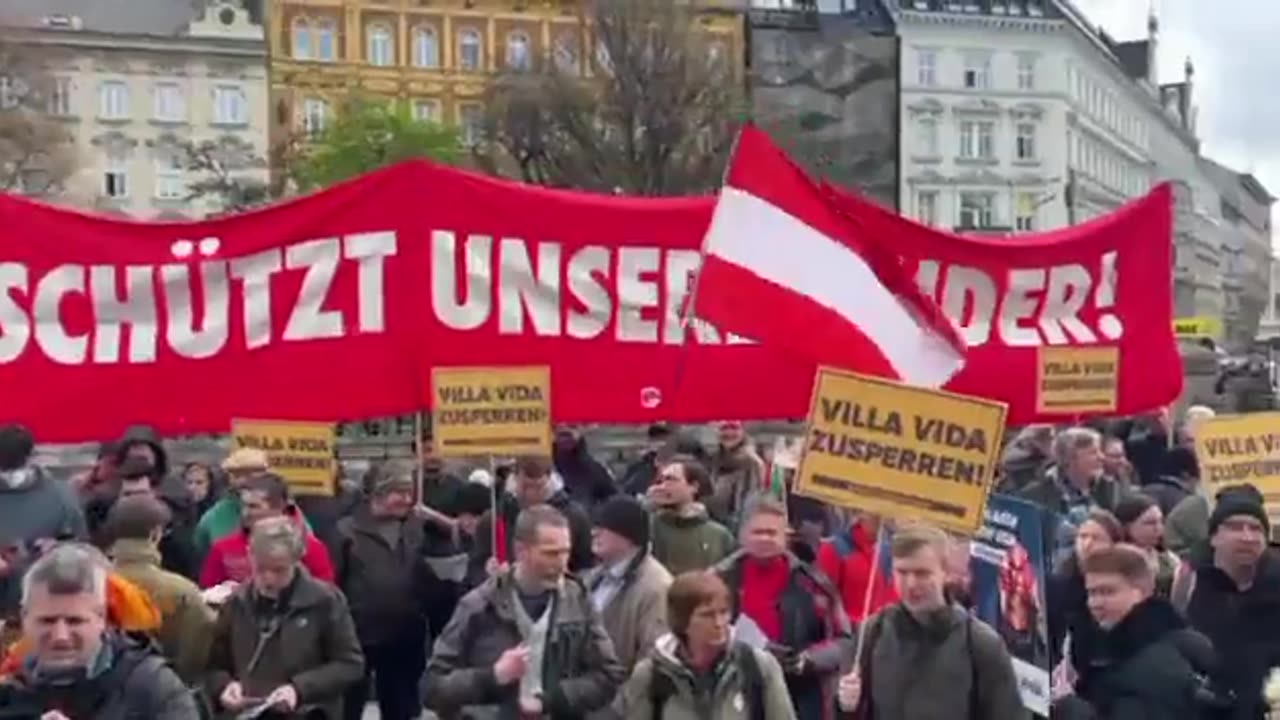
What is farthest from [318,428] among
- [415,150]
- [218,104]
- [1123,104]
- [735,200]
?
[1123,104]

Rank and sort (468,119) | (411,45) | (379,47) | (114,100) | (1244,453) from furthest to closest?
(411,45)
(379,47)
(468,119)
(114,100)
(1244,453)

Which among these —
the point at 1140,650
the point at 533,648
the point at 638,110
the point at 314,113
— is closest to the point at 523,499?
the point at 533,648

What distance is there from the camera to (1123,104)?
10600 centimetres

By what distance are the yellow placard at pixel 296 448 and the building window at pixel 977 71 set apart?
8147 centimetres

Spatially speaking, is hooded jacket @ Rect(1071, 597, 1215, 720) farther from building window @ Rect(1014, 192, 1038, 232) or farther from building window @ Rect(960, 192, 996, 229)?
building window @ Rect(1014, 192, 1038, 232)

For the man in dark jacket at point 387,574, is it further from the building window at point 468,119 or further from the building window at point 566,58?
the building window at point 468,119

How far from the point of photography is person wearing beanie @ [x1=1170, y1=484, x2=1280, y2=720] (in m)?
6.71

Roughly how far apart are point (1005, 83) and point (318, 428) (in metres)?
83.5

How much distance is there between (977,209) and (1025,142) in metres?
4.40

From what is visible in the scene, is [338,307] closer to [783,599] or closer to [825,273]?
[825,273]

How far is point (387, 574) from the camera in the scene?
30.6ft

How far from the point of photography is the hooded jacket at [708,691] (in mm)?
5473

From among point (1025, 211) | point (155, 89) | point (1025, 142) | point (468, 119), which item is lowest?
point (1025, 211)

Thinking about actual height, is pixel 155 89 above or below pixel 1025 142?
above
